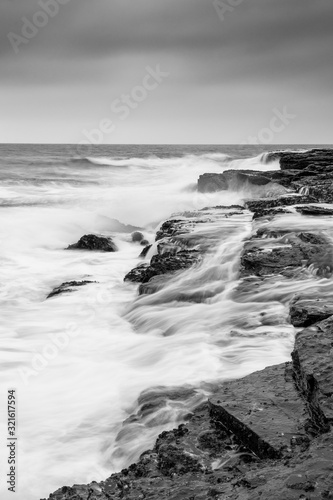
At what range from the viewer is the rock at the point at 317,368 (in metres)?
3.02

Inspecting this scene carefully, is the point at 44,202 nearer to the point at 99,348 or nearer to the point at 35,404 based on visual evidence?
the point at 99,348

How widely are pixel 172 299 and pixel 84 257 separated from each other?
4655 millimetres

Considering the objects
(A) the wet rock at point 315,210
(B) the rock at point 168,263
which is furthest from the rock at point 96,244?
(A) the wet rock at point 315,210

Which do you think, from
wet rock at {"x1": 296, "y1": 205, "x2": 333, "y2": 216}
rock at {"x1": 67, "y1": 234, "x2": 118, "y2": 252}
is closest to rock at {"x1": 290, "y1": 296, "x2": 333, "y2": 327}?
wet rock at {"x1": 296, "y1": 205, "x2": 333, "y2": 216}

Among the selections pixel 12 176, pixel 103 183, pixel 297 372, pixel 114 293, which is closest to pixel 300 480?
pixel 297 372

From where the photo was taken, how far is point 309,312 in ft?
17.6

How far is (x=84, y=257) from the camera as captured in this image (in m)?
12.0

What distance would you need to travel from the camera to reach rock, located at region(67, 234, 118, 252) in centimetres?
1266

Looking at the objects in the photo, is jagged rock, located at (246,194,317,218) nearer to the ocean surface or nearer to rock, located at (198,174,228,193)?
the ocean surface

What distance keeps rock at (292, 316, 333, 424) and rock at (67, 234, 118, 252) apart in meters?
9.03

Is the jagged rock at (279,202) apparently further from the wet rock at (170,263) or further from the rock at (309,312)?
the rock at (309,312)

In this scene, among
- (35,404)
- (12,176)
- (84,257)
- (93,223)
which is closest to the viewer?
(35,404)

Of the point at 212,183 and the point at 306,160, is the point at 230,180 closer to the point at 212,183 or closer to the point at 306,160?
the point at 212,183

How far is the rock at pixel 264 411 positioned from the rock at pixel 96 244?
8855 millimetres
